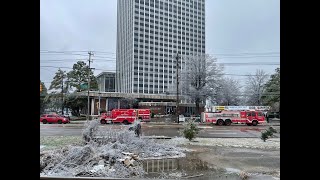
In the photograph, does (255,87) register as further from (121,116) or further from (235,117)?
(121,116)

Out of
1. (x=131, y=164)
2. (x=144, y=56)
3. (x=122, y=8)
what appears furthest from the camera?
(x=144, y=56)

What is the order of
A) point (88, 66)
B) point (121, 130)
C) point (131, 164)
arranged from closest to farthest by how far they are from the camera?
point (131, 164) → point (121, 130) → point (88, 66)

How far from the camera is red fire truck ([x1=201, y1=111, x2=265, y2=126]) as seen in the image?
1825 centimetres

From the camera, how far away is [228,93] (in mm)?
21703

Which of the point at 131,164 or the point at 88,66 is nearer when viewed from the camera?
the point at 131,164

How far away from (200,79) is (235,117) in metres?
4.92

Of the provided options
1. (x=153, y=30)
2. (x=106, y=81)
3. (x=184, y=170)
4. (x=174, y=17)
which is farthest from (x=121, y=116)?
(x=184, y=170)

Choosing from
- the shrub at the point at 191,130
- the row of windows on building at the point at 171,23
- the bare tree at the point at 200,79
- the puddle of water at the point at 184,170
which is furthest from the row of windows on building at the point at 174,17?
the bare tree at the point at 200,79

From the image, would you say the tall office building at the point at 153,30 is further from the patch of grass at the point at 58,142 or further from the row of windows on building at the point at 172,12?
the patch of grass at the point at 58,142

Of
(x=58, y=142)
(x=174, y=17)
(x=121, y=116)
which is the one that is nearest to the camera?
(x=58, y=142)
